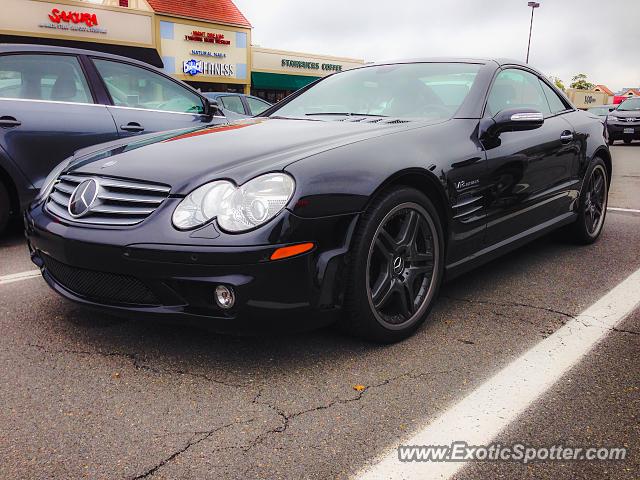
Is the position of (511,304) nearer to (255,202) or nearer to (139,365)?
(255,202)

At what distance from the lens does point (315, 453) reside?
193 cm

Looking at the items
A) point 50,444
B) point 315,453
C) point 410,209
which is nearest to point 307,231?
point 410,209

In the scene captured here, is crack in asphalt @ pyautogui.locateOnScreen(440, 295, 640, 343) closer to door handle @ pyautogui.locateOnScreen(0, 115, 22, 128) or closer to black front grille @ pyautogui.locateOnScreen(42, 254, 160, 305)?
black front grille @ pyautogui.locateOnScreen(42, 254, 160, 305)

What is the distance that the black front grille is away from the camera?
95.3 inches

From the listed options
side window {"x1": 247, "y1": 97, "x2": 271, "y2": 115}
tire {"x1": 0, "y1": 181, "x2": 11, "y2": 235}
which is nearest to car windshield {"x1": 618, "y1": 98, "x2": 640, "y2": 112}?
side window {"x1": 247, "y1": 97, "x2": 271, "y2": 115}

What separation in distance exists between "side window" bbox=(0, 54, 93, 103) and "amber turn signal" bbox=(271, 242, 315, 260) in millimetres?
3497

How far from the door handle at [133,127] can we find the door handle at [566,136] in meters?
3.47

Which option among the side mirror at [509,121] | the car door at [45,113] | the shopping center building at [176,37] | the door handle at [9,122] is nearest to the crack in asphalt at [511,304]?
the side mirror at [509,121]

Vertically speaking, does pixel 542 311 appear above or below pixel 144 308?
below

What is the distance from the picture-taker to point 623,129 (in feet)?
63.5

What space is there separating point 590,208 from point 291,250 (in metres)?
3.36

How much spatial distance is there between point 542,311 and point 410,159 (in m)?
1.22

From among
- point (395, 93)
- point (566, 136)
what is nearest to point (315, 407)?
point (395, 93)

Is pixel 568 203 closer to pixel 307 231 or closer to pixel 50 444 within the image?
pixel 307 231
